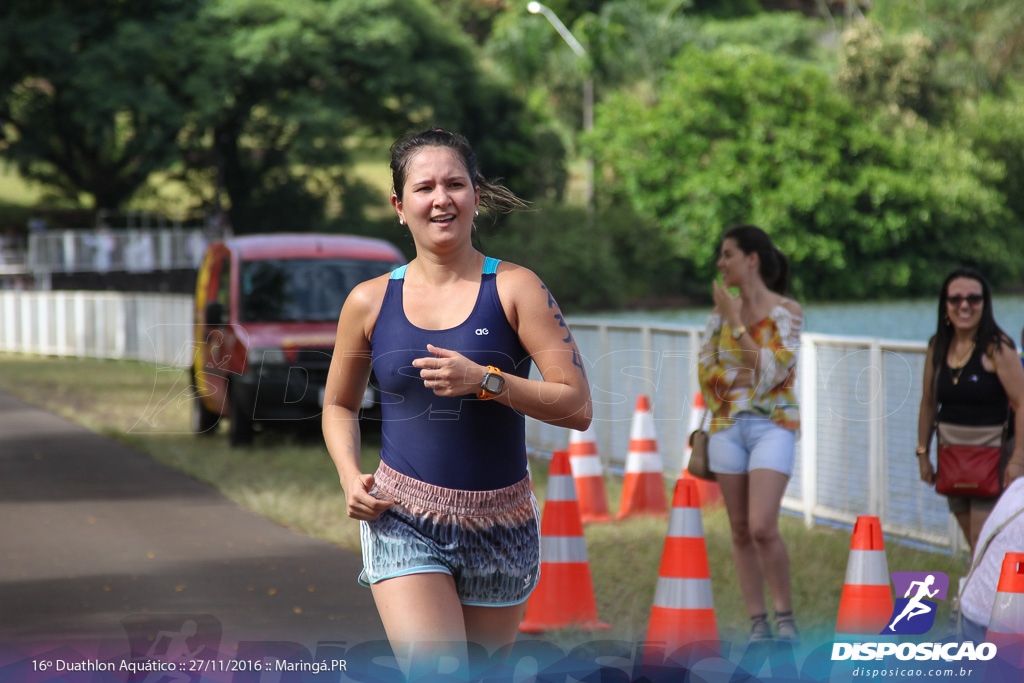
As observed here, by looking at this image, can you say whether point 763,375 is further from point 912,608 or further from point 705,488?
point 705,488

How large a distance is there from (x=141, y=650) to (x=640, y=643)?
2303 mm

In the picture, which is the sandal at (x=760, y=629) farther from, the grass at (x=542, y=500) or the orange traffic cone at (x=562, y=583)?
the orange traffic cone at (x=562, y=583)

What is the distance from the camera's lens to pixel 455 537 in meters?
3.14

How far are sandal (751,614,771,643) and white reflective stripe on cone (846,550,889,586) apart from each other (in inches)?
35.8

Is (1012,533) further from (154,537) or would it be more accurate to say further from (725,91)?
(725,91)

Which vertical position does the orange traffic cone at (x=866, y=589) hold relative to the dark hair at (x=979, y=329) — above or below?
below

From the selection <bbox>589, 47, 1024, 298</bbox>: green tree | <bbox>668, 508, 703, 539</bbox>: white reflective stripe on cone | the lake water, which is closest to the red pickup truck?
<bbox>668, 508, 703, 539</bbox>: white reflective stripe on cone

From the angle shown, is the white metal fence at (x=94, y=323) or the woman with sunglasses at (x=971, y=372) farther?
the white metal fence at (x=94, y=323)

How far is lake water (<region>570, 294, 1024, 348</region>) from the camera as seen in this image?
3297 centimetres

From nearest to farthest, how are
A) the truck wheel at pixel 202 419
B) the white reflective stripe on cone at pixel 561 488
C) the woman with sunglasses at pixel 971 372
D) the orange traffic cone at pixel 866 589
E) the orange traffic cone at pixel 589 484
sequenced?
the orange traffic cone at pixel 866 589
the woman with sunglasses at pixel 971 372
the white reflective stripe on cone at pixel 561 488
the orange traffic cone at pixel 589 484
the truck wheel at pixel 202 419

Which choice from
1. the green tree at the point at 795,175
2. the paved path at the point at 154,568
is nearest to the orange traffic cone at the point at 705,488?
the paved path at the point at 154,568

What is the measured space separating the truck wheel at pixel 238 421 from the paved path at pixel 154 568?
1.35 m

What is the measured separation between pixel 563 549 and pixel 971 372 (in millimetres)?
2011

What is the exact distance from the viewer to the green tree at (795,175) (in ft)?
143
